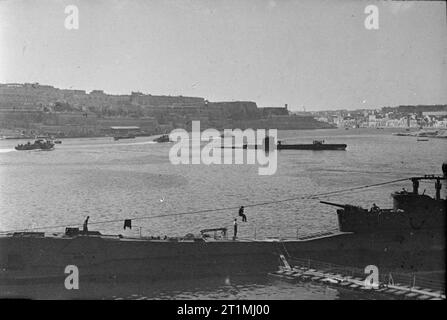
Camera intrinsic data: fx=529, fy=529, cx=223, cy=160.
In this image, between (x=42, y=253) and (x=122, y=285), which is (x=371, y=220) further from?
(x=42, y=253)

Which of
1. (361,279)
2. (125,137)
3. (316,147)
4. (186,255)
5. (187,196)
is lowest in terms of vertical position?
(361,279)

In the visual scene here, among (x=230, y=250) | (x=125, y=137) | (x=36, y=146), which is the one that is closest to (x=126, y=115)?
(x=125, y=137)

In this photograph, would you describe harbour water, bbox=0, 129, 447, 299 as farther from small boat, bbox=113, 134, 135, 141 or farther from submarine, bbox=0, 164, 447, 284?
small boat, bbox=113, 134, 135, 141

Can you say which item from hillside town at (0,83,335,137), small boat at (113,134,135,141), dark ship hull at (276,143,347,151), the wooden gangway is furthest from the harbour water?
hillside town at (0,83,335,137)

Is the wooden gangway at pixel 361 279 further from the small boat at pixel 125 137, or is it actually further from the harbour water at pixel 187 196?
the small boat at pixel 125 137

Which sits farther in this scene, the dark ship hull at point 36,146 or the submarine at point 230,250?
the dark ship hull at point 36,146

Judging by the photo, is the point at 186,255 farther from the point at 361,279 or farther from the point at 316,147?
the point at 316,147

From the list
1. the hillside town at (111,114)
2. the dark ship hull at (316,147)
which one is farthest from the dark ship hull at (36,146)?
the dark ship hull at (316,147)

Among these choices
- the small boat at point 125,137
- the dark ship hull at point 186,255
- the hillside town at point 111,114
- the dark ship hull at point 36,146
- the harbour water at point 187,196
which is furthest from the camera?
the hillside town at point 111,114
